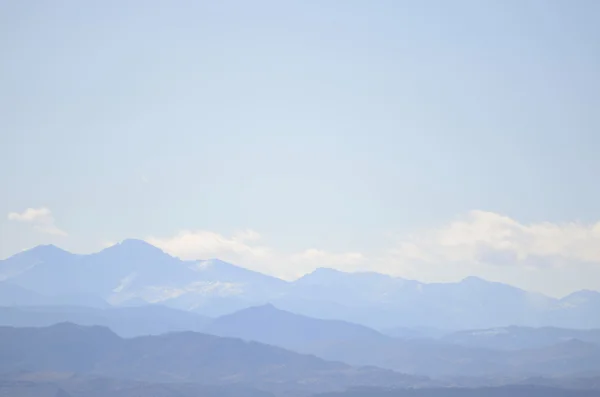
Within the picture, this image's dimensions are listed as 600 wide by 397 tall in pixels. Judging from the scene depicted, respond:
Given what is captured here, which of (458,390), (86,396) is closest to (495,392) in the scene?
(458,390)

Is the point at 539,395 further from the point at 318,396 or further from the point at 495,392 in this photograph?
the point at 318,396

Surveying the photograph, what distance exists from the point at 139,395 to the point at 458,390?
76862mm

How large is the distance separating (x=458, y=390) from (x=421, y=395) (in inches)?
380

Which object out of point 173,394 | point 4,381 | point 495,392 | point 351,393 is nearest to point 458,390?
point 495,392

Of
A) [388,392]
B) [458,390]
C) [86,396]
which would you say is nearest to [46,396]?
[86,396]

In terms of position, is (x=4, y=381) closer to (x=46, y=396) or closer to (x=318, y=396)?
(x=46, y=396)

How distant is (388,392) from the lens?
7849 inches

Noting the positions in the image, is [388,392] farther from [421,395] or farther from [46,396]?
[46,396]

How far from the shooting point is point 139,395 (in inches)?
7726

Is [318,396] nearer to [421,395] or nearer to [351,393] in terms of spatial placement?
[351,393]

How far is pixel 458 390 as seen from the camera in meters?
200

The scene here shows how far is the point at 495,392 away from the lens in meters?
199

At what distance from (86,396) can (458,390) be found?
295 ft

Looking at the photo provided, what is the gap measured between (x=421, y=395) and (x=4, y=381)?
10100 cm
